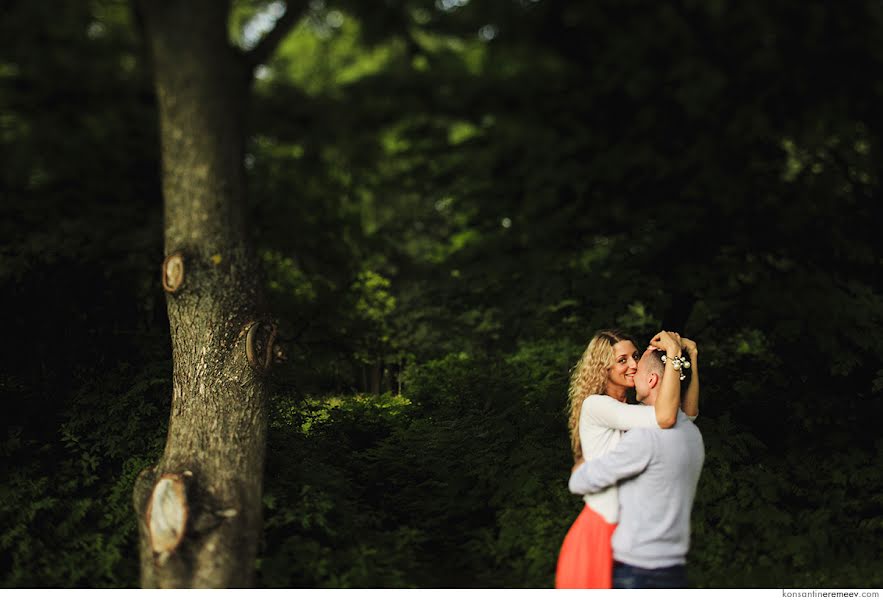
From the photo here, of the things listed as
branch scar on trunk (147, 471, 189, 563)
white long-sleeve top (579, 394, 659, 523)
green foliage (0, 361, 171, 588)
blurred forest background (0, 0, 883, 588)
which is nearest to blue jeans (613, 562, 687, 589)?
white long-sleeve top (579, 394, 659, 523)

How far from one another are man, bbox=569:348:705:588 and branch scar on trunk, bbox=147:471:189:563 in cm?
261

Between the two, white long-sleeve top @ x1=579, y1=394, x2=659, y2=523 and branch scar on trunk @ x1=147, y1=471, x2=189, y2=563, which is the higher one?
white long-sleeve top @ x1=579, y1=394, x2=659, y2=523

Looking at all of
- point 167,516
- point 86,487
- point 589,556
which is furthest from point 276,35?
point 86,487

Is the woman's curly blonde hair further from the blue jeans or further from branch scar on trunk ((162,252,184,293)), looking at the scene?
branch scar on trunk ((162,252,184,293))

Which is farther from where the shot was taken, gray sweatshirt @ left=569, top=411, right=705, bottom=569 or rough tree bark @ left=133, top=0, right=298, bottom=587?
rough tree bark @ left=133, top=0, right=298, bottom=587

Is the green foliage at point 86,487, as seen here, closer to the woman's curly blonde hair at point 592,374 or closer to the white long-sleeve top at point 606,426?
the woman's curly blonde hair at point 592,374

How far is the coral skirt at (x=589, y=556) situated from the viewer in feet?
14.1

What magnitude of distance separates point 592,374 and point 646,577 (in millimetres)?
1190

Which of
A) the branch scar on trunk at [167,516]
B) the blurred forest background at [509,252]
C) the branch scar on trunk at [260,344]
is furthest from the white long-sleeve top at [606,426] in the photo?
the branch scar on trunk at [167,516]

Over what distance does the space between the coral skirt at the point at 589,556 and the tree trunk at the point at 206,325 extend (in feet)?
7.22

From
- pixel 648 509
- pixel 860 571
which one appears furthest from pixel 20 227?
pixel 860 571

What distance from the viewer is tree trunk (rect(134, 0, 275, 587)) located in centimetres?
528

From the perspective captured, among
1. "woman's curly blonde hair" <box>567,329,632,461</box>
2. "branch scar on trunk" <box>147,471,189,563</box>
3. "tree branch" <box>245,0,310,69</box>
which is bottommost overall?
"branch scar on trunk" <box>147,471,189,563</box>

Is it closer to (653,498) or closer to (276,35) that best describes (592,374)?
(653,498)
